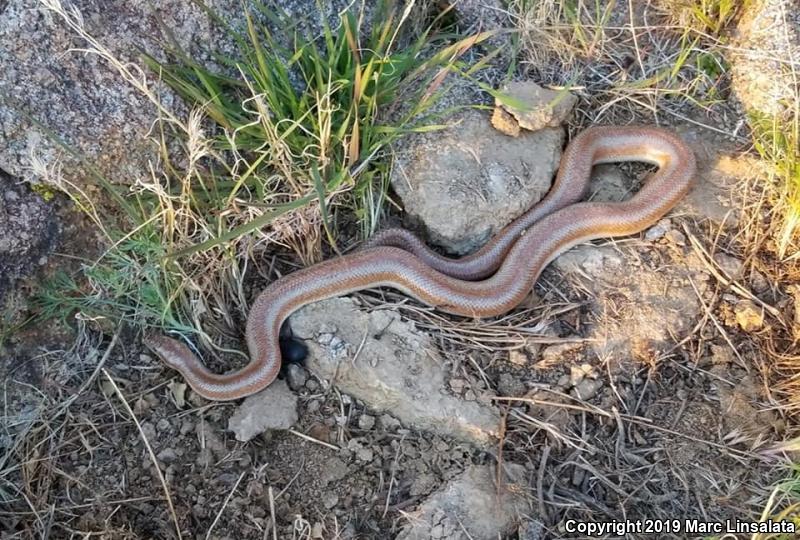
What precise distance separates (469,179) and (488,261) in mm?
506

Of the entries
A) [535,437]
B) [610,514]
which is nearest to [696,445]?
[610,514]

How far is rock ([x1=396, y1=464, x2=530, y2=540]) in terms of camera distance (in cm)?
308

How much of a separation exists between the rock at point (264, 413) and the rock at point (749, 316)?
8.13 feet

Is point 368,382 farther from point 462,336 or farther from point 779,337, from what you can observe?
point 779,337

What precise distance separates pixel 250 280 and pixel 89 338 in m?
0.91

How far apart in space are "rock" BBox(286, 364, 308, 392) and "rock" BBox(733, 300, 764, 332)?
2413 mm

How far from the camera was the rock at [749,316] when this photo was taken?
3.67m

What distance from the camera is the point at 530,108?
3961 mm

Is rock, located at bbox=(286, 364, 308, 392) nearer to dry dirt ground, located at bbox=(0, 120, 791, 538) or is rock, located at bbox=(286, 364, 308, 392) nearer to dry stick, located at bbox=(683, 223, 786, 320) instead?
dry dirt ground, located at bbox=(0, 120, 791, 538)

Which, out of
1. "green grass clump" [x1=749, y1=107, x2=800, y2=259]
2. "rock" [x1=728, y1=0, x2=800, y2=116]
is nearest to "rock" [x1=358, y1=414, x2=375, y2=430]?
"green grass clump" [x1=749, y1=107, x2=800, y2=259]

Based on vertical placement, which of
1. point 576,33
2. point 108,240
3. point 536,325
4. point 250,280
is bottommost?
point 536,325

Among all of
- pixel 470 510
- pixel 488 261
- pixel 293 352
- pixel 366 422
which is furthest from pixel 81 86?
pixel 470 510

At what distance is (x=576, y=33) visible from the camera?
4.31 meters

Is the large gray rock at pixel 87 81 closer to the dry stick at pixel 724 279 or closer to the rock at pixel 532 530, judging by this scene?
the dry stick at pixel 724 279
